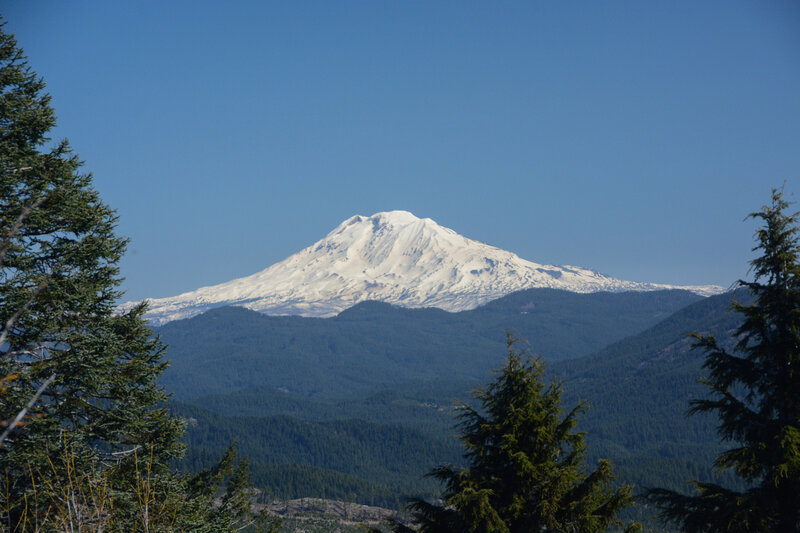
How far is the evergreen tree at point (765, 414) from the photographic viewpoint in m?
13.6

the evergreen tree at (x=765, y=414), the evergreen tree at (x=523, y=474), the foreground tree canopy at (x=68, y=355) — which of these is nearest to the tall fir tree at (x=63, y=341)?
the foreground tree canopy at (x=68, y=355)

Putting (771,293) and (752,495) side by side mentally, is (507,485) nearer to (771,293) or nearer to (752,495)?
(752,495)

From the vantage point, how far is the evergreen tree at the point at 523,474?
49.2 feet

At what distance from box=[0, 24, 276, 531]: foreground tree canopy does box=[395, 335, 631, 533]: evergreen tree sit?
672 centimetres

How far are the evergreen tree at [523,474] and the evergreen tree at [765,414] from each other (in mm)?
1652

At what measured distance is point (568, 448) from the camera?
1733 centimetres

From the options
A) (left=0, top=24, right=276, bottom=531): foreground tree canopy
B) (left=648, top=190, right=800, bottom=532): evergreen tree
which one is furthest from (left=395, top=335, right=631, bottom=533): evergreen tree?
(left=0, top=24, right=276, bottom=531): foreground tree canopy

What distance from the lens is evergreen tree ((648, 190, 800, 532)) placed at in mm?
13570

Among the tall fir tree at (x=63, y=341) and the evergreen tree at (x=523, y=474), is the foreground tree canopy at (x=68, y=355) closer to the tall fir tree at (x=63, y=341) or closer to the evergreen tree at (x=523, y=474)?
the tall fir tree at (x=63, y=341)

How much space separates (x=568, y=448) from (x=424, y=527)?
4.32m

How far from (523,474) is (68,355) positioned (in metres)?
11.2

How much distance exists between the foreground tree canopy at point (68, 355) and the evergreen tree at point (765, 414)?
38.5 feet

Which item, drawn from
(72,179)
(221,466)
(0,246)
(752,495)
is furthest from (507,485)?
(221,466)

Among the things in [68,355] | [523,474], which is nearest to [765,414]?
[523,474]
